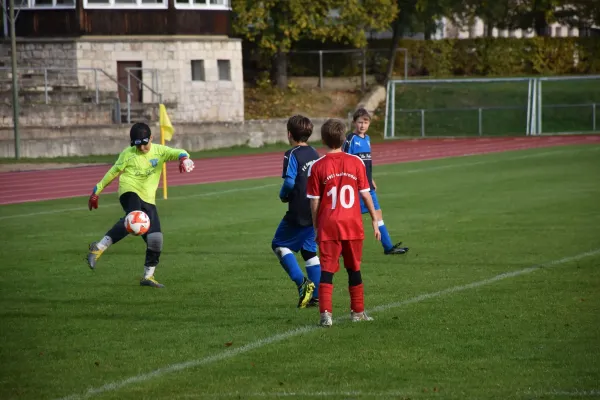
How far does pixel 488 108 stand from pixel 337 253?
36.4m

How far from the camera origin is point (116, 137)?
3497 centimetres

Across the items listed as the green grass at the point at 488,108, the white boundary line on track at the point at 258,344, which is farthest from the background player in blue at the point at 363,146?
the green grass at the point at 488,108

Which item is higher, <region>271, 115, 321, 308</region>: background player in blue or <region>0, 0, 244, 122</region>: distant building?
<region>0, 0, 244, 122</region>: distant building

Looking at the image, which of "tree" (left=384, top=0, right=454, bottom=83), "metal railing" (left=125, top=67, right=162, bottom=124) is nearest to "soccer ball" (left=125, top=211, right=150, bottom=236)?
"metal railing" (left=125, top=67, right=162, bottom=124)

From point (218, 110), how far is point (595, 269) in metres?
31.8

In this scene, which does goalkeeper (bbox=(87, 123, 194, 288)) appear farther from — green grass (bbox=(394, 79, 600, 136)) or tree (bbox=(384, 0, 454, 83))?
tree (bbox=(384, 0, 454, 83))

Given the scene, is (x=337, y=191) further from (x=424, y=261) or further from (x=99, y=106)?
(x=99, y=106)

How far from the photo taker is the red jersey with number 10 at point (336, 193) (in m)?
9.44

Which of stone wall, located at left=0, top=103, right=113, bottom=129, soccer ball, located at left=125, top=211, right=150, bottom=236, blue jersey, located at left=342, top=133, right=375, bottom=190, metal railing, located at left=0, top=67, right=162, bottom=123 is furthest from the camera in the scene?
metal railing, located at left=0, top=67, right=162, bottom=123

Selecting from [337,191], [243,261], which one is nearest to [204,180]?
[243,261]

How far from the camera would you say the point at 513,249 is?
14453 mm

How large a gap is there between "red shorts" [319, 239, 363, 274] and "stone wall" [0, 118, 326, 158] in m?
24.3

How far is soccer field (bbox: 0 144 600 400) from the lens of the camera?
780cm

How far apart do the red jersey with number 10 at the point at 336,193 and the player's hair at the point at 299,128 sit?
84 centimetres
